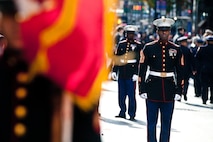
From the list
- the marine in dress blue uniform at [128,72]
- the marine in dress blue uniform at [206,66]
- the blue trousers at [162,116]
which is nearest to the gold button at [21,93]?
the blue trousers at [162,116]

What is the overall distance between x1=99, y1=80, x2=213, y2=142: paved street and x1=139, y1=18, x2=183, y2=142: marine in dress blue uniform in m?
1.37

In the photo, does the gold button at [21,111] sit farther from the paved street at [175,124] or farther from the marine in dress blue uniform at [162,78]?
the paved street at [175,124]

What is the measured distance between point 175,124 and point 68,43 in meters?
9.89

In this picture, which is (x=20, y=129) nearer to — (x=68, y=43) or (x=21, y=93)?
(x=21, y=93)

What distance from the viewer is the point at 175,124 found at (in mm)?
11867

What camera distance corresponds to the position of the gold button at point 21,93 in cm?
221

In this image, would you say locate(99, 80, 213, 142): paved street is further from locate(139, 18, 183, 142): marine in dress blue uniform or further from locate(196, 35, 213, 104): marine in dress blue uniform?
locate(139, 18, 183, 142): marine in dress blue uniform

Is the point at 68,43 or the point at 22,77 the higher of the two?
the point at 68,43

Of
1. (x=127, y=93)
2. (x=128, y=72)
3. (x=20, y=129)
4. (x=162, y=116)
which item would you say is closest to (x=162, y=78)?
(x=162, y=116)

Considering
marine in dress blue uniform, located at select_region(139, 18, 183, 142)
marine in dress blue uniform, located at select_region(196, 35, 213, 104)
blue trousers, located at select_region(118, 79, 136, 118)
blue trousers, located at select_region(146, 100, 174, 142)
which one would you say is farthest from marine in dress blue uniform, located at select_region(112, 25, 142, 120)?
marine in dress blue uniform, located at select_region(196, 35, 213, 104)

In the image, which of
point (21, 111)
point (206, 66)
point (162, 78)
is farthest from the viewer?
point (206, 66)

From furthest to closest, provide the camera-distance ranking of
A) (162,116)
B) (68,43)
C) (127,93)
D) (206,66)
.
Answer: (206,66), (127,93), (162,116), (68,43)

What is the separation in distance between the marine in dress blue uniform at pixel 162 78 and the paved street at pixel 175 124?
1.37 meters

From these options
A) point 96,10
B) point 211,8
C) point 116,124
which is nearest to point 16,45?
point 96,10
